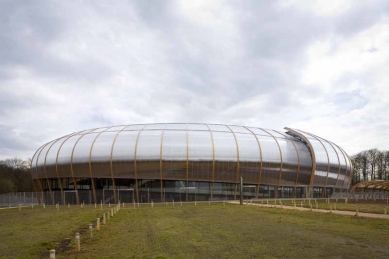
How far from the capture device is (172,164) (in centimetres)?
5831

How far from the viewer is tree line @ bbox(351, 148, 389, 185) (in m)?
111

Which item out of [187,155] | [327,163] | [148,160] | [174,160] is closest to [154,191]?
[148,160]

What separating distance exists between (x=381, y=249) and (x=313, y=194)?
57635 mm

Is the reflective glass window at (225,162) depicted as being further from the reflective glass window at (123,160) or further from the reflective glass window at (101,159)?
the reflective glass window at (101,159)

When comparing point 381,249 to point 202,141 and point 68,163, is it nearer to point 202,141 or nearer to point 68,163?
point 202,141

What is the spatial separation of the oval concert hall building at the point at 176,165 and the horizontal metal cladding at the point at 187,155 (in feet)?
0.55

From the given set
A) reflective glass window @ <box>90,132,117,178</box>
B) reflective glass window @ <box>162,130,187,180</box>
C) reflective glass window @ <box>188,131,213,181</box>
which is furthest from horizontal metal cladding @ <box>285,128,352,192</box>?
reflective glass window @ <box>90,132,117,178</box>

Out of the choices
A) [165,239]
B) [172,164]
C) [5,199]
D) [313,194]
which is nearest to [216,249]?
[165,239]

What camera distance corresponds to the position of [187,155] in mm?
58719

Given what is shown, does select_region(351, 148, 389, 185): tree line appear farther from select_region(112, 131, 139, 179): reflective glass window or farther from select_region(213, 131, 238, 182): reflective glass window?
select_region(112, 131, 139, 179): reflective glass window

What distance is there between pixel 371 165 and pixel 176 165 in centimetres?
8363

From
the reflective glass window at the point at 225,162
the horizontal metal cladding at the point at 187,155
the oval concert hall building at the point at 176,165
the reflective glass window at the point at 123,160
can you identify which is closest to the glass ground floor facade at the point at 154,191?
the oval concert hall building at the point at 176,165

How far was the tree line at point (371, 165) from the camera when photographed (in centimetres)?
11081

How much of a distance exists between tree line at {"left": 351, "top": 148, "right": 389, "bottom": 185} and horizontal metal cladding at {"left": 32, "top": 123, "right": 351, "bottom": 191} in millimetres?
53136
